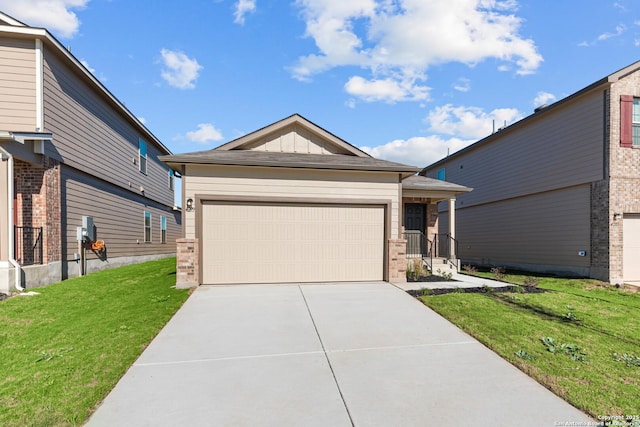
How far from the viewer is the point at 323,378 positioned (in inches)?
148

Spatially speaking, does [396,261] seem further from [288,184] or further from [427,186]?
[427,186]

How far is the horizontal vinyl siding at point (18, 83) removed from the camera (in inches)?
349

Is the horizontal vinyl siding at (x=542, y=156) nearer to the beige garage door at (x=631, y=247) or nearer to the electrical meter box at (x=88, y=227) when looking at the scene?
the beige garage door at (x=631, y=247)

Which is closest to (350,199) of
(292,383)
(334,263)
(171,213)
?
(334,263)

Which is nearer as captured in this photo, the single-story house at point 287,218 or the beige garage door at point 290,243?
the single-story house at point 287,218

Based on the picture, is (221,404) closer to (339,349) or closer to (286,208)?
(339,349)

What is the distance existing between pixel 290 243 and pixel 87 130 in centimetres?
832

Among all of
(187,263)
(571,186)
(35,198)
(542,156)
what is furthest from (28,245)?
(542,156)

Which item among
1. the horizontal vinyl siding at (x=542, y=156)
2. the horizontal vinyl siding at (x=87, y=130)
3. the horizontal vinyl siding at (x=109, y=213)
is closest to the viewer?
the horizontal vinyl siding at (x=87, y=130)

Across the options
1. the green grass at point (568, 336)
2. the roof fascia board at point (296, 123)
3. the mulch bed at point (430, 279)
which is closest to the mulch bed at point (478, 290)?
the green grass at point (568, 336)

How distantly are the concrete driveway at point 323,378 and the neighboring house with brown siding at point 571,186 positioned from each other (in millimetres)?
9065

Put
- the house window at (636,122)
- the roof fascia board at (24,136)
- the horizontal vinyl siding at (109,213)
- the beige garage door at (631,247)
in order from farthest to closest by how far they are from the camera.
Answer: the house window at (636,122) → the beige garage door at (631,247) → the horizontal vinyl siding at (109,213) → the roof fascia board at (24,136)

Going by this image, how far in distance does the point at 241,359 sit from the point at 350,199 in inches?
229

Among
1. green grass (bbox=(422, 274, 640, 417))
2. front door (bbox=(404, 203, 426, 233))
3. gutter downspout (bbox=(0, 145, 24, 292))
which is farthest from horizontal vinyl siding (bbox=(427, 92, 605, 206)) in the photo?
gutter downspout (bbox=(0, 145, 24, 292))
